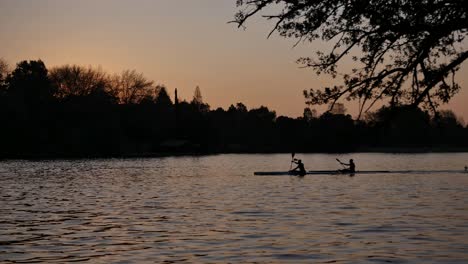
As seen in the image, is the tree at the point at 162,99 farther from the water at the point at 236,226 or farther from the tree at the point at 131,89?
the water at the point at 236,226

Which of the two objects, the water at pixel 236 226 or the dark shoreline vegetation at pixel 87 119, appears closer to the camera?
the water at pixel 236 226

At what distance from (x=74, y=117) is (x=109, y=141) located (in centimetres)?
906

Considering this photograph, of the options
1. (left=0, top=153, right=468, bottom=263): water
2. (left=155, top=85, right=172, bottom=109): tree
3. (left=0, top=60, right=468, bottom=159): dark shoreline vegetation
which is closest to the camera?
(left=0, top=153, right=468, bottom=263): water

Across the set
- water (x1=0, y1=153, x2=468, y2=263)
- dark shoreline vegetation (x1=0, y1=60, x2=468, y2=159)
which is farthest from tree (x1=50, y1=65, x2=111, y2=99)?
water (x1=0, y1=153, x2=468, y2=263)

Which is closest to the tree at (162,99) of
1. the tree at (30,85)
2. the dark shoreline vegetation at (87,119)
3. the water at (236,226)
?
the dark shoreline vegetation at (87,119)

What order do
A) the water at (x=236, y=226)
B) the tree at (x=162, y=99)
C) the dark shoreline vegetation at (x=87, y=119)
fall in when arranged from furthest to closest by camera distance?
the tree at (x=162, y=99)
the dark shoreline vegetation at (x=87, y=119)
the water at (x=236, y=226)

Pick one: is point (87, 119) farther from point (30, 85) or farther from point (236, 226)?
point (236, 226)

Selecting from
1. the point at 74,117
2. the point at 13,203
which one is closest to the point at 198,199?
the point at 13,203

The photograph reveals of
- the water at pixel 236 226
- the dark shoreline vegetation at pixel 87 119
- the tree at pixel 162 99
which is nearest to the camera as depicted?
the water at pixel 236 226

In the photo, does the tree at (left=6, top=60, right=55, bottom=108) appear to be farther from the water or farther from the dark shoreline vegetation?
the water

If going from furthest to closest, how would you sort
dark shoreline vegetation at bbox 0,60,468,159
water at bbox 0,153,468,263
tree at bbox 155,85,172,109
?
tree at bbox 155,85,172,109 < dark shoreline vegetation at bbox 0,60,468,159 < water at bbox 0,153,468,263

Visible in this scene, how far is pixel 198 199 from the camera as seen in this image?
124ft

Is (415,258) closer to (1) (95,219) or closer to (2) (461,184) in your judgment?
(1) (95,219)

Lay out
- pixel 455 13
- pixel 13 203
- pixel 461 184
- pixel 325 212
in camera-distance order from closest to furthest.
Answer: pixel 455 13 < pixel 325 212 < pixel 13 203 < pixel 461 184
